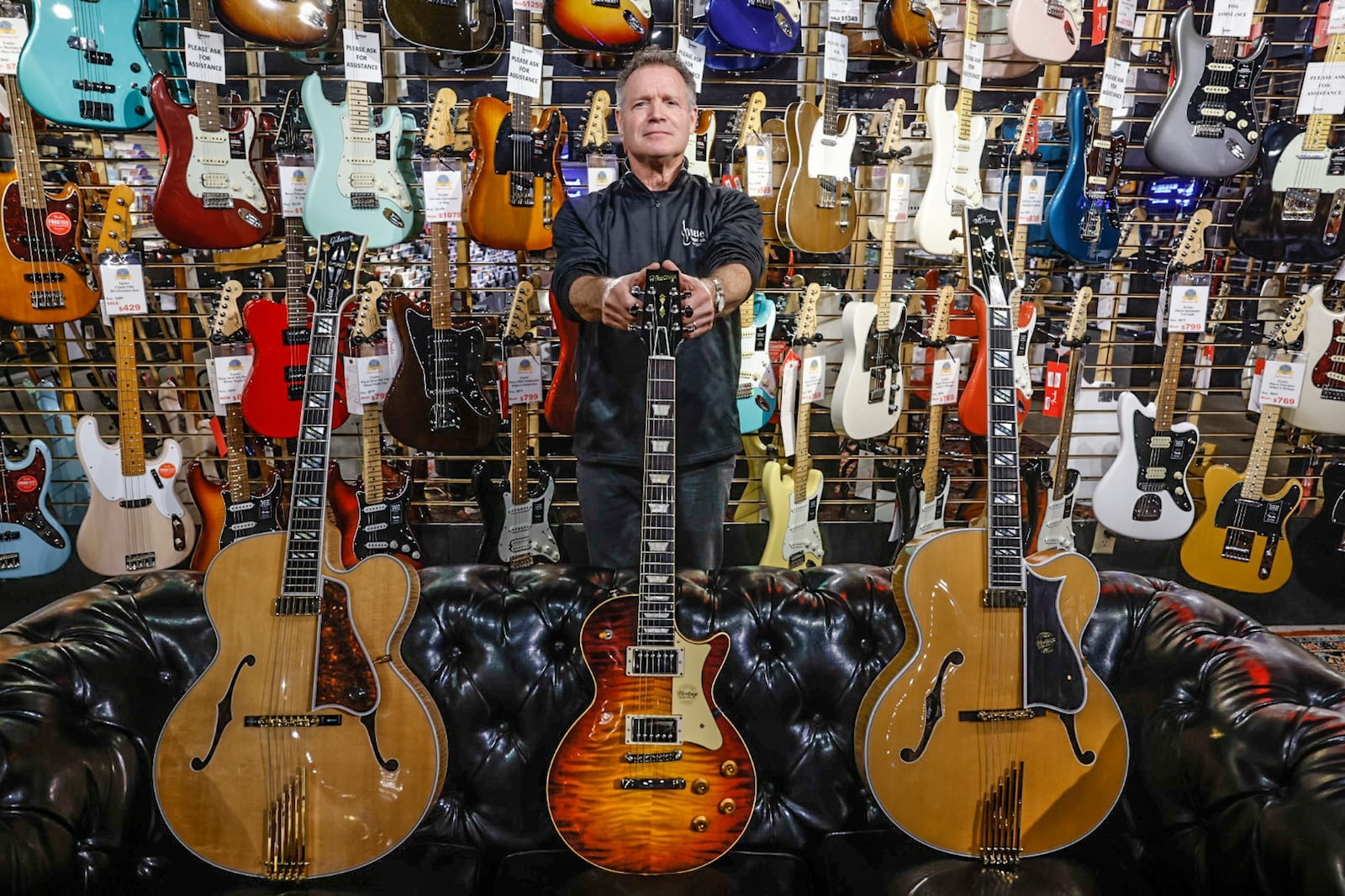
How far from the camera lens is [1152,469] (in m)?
3.40

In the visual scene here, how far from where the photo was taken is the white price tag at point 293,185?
2.99 metres

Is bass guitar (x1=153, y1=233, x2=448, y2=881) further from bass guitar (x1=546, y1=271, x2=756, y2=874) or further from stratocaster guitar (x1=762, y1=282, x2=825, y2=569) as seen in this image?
stratocaster guitar (x1=762, y1=282, x2=825, y2=569)

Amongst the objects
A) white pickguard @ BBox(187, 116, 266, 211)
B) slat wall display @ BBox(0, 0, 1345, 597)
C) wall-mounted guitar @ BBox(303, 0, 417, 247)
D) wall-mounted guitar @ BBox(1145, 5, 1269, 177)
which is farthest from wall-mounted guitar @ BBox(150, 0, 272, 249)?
wall-mounted guitar @ BBox(1145, 5, 1269, 177)

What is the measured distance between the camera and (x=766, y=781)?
1731 mm

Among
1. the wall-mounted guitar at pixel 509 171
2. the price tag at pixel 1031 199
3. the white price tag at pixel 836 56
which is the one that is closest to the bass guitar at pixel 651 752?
the wall-mounted guitar at pixel 509 171

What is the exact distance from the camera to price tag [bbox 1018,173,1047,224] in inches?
130

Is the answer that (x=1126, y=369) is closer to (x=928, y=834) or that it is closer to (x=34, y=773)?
(x=928, y=834)

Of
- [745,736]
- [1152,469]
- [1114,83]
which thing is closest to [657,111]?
[745,736]

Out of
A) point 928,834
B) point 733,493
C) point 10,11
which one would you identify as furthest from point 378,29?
point 928,834

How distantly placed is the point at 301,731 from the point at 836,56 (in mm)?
2776

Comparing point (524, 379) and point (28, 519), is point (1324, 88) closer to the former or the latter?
point (524, 379)

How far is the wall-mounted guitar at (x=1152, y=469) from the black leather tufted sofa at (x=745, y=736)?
1692mm

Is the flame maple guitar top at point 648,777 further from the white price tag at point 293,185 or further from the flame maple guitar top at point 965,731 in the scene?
the white price tag at point 293,185

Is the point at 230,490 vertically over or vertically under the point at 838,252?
under
